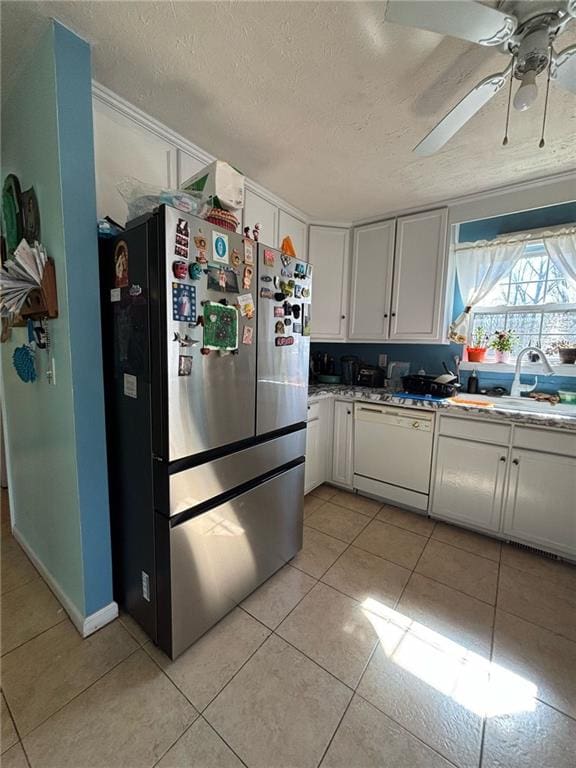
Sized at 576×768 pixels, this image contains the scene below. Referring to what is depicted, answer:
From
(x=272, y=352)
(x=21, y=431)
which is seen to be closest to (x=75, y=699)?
(x=21, y=431)

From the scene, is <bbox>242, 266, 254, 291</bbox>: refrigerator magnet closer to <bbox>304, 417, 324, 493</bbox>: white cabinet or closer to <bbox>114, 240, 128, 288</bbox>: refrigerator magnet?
<bbox>114, 240, 128, 288</bbox>: refrigerator magnet

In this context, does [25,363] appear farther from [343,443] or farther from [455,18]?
[343,443]

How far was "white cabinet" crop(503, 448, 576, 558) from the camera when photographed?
6.22 feet

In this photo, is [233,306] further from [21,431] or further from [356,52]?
Result: [21,431]

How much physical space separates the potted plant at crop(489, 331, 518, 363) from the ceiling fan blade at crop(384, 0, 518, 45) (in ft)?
6.68

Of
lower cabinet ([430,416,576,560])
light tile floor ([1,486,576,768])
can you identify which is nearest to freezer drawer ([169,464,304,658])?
light tile floor ([1,486,576,768])

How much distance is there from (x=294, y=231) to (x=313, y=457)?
74.5 inches

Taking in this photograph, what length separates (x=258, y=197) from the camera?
2268mm

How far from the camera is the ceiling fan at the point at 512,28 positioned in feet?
2.83

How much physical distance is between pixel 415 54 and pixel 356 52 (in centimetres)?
22

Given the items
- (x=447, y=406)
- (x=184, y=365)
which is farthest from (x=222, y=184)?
(x=447, y=406)

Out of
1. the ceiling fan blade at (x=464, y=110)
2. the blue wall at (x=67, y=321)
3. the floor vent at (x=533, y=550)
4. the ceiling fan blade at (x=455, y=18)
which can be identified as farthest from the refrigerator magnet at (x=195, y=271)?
the floor vent at (x=533, y=550)

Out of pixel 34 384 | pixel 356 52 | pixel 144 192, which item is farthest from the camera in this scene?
pixel 34 384

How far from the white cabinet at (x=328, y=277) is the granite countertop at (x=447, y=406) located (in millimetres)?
538
